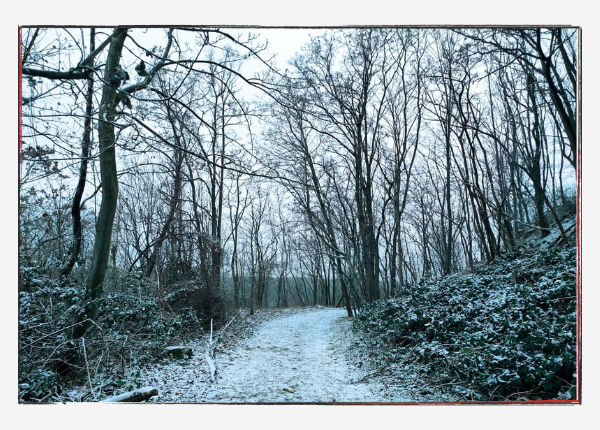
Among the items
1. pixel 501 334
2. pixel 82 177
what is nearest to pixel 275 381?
pixel 501 334

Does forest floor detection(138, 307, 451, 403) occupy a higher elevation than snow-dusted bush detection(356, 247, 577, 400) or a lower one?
lower

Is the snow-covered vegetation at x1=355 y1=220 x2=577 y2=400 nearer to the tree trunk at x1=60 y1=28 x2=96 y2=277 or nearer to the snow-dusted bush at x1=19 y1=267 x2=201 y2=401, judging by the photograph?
the snow-dusted bush at x1=19 y1=267 x2=201 y2=401

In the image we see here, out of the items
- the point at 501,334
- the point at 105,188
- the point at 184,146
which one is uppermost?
the point at 184,146

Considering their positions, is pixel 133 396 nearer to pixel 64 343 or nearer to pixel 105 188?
pixel 64 343

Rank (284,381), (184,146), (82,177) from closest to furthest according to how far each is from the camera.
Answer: (284,381) → (82,177) → (184,146)

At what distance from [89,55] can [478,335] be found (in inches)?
155

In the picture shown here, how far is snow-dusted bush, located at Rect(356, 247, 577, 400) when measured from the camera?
228cm

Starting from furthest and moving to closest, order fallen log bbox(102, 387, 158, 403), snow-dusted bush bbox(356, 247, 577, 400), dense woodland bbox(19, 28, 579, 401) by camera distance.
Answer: dense woodland bbox(19, 28, 579, 401) < fallen log bbox(102, 387, 158, 403) < snow-dusted bush bbox(356, 247, 577, 400)

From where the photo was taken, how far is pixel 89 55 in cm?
269

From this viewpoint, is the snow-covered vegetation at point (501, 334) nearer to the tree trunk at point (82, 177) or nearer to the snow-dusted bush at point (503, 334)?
the snow-dusted bush at point (503, 334)

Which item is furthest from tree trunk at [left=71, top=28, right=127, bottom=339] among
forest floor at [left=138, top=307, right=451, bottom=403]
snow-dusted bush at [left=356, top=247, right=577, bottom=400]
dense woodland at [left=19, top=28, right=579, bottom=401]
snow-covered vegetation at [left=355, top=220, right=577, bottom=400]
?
snow-dusted bush at [left=356, top=247, right=577, bottom=400]

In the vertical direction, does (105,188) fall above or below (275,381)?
above

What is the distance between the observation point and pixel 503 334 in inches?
103

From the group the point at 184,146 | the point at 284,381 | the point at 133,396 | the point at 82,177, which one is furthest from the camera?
the point at 184,146
